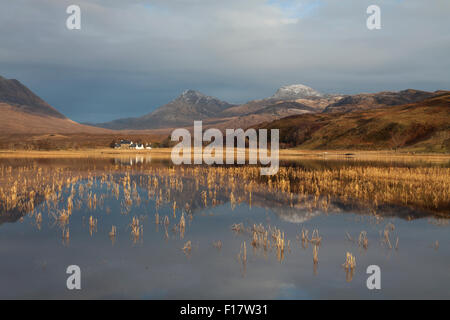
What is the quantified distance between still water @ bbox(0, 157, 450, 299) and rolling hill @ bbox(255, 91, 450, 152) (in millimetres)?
77510

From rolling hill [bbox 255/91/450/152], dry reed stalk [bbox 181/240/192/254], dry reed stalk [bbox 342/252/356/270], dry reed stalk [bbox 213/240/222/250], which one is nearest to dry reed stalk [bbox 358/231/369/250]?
dry reed stalk [bbox 342/252/356/270]

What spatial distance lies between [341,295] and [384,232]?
6668 mm

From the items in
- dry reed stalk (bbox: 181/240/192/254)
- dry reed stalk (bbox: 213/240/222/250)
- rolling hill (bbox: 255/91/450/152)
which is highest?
Answer: rolling hill (bbox: 255/91/450/152)

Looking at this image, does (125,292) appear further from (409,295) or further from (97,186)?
(97,186)

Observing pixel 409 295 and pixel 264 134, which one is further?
pixel 264 134

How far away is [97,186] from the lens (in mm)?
28453

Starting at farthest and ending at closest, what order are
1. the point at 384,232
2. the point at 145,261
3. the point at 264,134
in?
the point at 264,134 < the point at 384,232 < the point at 145,261

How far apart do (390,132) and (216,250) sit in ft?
367

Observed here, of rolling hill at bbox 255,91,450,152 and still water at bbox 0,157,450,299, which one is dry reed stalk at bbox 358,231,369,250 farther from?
rolling hill at bbox 255,91,450,152

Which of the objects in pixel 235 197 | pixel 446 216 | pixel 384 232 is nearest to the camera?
pixel 384 232

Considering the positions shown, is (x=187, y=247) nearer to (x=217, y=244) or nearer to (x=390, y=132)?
(x=217, y=244)

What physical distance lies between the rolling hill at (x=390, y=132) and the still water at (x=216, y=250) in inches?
3052

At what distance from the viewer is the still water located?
9.02m
